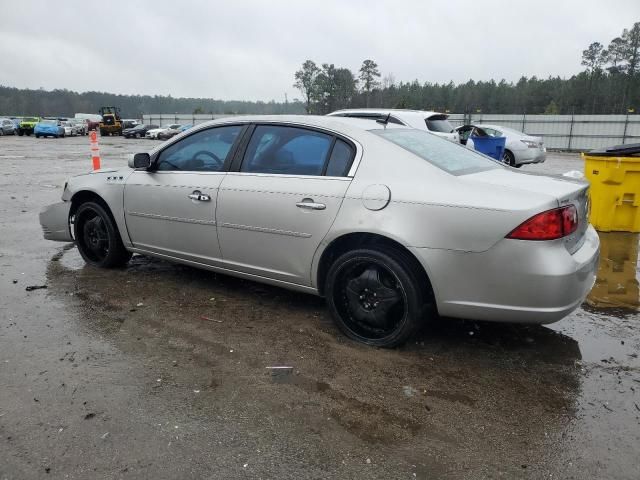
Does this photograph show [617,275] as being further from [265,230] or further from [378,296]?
Result: [265,230]

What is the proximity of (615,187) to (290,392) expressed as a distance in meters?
5.87

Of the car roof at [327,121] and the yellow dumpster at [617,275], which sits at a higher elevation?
the car roof at [327,121]

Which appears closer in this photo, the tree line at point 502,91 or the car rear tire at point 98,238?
the car rear tire at point 98,238

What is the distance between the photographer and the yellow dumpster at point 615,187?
22.0ft

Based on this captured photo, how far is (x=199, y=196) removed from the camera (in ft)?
13.6

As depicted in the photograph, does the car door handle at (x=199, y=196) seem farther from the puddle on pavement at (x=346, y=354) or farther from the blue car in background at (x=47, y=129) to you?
the blue car in background at (x=47, y=129)

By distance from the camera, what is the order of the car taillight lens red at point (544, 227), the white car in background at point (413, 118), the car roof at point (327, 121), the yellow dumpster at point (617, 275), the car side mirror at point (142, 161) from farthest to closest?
the white car in background at point (413, 118), the car side mirror at point (142, 161), the yellow dumpster at point (617, 275), the car roof at point (327, 121), the car taillight lens red at point (544, 227)

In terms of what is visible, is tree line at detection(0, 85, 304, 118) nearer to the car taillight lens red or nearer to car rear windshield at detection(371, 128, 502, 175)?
car rear windshield at detection(371, 128, 502, 175)

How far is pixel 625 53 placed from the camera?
51.4m

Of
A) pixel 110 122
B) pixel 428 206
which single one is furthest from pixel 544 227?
pixel 110 122

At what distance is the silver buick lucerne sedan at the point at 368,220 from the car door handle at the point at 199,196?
0.04 ft

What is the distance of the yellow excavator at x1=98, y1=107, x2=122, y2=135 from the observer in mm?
45188

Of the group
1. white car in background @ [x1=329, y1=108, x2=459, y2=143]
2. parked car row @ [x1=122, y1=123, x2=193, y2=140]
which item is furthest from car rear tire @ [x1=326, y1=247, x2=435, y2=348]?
parked car row @ [x1=122, y1=123, x2=193, y2=140]

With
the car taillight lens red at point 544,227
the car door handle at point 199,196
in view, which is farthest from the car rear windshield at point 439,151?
the car door handle at point 199,196
